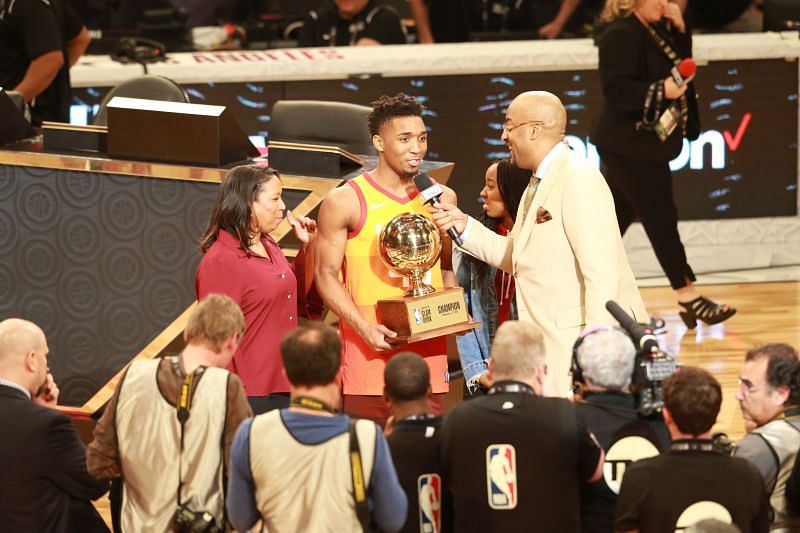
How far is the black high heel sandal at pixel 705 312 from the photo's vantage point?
301 inches

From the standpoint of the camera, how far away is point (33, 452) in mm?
3922

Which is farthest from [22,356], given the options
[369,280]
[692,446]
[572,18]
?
[572,18]

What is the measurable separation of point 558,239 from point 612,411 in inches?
38.5

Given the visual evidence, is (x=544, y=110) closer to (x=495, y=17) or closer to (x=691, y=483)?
(x=691, y=483)

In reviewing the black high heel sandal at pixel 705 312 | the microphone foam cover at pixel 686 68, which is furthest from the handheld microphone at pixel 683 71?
the black high heel sandal at pixel 705 312

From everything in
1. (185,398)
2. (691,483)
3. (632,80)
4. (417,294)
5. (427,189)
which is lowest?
(691,483)

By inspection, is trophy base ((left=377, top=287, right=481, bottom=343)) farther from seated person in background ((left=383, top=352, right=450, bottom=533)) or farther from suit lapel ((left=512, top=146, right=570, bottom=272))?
seated person in background ((left=383, top=352, right=450, bottom=533))

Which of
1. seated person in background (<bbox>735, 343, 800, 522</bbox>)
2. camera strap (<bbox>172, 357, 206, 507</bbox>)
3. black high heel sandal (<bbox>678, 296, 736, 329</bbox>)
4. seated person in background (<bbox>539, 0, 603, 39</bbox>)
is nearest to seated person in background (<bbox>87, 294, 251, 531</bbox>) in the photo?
camera strap (<bbox>172, 357, 206, 507</bbox>)

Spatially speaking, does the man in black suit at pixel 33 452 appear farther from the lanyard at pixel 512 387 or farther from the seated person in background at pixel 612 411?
the seated person in background at pixel 612 411

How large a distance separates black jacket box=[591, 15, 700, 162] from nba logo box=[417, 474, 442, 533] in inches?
163

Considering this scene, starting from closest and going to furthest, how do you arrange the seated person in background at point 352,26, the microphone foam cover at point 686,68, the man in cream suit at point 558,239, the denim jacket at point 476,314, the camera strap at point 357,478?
the camera strap at point 357,478 → the man in cream suit at point 558,239 → the denim jacket at point 476,314 → the microphone foam cover at point 686,68 → the seated person in background at point 352,26

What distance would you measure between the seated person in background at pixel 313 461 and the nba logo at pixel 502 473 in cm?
29

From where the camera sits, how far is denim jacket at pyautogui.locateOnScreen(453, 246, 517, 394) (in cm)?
498

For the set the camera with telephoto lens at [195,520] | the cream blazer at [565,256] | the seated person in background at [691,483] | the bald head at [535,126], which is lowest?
the camera with telephoto lens at [195,520]
